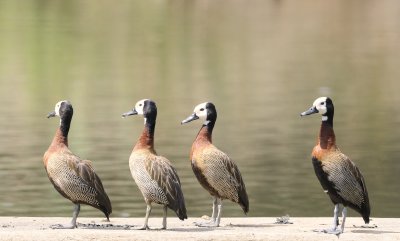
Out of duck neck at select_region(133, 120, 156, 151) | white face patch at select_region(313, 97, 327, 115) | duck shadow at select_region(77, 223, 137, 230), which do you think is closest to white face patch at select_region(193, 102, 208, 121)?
duck neck at select_region(133, 120, 156, 151)

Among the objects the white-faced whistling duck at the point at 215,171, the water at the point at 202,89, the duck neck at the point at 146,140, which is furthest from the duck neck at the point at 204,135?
the water at the point at 202,89

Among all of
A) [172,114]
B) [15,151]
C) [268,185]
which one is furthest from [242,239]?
[172,114]

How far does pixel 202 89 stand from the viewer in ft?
128

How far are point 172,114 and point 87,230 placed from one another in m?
18.3

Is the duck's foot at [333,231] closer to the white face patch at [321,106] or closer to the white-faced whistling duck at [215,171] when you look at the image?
the white-faced whistling duck at [215,171]

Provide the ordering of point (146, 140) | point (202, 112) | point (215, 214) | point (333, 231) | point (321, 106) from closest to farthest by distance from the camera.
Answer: point (333, 231)
point (146, 140)
point (321, 106)
point (215, 214)
point (202, 112)

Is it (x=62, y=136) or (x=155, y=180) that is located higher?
(x=62, y=136)

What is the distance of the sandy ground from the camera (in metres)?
14.6

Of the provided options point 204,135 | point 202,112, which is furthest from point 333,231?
point 202,112

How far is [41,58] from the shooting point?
166ft

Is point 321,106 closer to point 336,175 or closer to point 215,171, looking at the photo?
point 336,175

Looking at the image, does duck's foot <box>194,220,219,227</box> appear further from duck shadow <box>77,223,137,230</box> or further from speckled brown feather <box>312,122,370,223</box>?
speckled brown feather <box>312,122,370,223</box>

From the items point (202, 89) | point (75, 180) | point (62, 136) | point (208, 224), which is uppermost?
point (62, 136)

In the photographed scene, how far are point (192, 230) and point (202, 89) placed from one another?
2345 cm
